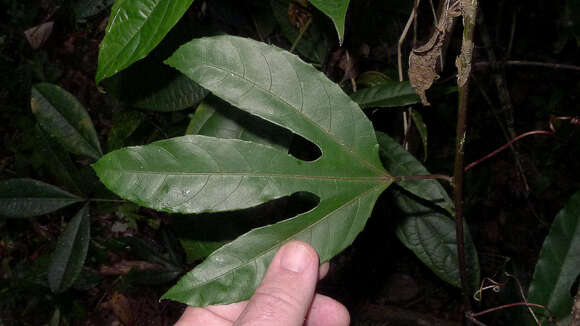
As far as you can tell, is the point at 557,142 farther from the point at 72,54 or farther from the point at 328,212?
the point at 72,54

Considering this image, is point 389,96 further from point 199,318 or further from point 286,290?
point 199,318

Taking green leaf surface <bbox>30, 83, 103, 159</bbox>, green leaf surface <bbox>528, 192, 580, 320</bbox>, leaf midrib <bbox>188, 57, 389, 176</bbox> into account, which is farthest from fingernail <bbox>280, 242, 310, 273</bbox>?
green leaf surface <bbox>30, 83, 103, 159</bbox>

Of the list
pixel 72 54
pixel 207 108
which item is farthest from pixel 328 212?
pixel 72 54

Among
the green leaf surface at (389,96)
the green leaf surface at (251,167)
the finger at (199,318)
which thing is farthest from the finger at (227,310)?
the green leaf surface at (389,96)

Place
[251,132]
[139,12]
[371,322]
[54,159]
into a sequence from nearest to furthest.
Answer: [139,12]
[251,132]
[54,159]
[371,322]

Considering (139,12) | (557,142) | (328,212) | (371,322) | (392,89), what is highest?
(139,12)

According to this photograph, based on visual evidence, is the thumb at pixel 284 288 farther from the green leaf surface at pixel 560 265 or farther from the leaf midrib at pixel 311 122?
the green leaf surface at pixel 560 265

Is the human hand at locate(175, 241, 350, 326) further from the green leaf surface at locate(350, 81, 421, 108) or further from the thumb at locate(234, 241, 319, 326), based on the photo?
the green leaf surface at locate(350, 81, 421, 108)

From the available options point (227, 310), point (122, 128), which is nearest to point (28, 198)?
point (122, 128)
